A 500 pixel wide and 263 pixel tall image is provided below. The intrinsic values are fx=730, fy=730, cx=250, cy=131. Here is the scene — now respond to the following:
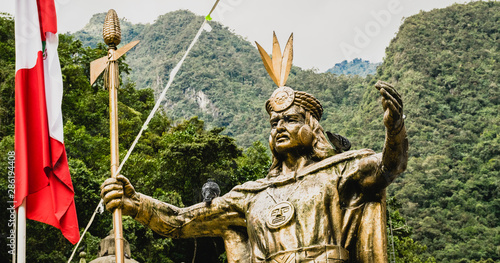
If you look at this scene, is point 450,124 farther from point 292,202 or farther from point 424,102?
point 292,202

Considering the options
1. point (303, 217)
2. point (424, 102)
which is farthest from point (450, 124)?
point (303, 217)

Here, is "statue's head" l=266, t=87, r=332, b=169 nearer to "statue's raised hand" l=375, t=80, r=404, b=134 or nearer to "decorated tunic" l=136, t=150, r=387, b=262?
"decorated tunic" l=136, t=150, r=387, b=262

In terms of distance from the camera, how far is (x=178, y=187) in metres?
30.2

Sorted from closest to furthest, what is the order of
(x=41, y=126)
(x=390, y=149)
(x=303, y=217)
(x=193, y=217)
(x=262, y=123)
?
(x=390, y=149)
(x=303, y=217)
(x=193, y=217)
(x=41, y=126)
(x=262, y=123)

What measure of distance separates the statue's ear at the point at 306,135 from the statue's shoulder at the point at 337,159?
248 mm

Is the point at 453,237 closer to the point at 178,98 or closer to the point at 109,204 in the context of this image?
the point at 109,204

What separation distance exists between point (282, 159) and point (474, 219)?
4315cm

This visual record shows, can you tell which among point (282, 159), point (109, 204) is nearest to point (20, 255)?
point (109, 204)

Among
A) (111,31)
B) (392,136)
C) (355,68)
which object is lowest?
(392,136)

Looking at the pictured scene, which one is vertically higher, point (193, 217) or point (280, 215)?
point (193, 217)

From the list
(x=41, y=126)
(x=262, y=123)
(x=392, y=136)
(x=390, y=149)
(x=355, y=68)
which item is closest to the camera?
(x=392, y=136)

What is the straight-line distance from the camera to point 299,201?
6797mm

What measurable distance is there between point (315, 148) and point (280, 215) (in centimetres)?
87

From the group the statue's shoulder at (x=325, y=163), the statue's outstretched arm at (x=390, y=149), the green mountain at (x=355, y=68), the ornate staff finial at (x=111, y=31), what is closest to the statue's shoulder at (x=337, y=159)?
the statue's shoulder at (x=325, y=163)
